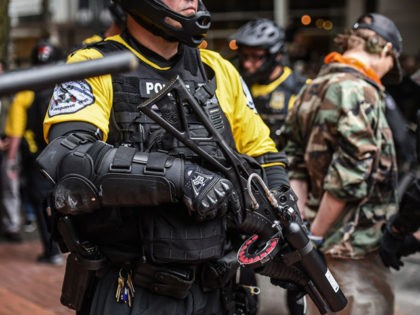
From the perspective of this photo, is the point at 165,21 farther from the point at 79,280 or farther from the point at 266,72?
the point at 266,72

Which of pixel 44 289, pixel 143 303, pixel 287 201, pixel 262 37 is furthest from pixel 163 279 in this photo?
pixel 44 289


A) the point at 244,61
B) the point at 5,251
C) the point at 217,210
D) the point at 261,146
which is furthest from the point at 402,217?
the point at 5,251

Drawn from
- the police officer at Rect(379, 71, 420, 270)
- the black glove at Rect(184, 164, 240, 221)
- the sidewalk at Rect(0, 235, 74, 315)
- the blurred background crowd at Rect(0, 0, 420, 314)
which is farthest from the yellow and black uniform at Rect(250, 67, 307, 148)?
the black glove at Rect(184, 164, 240, 221)

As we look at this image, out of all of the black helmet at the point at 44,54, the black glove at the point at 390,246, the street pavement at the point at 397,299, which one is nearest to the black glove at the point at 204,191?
the black glove at the point at 390,246

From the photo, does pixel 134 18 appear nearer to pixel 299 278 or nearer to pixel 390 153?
pixel 299 278

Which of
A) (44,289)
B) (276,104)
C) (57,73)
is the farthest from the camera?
(44,289)

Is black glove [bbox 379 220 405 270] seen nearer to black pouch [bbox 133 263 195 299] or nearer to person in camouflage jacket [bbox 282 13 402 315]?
person in camouflage jacket [bbox 282 13 402 315]

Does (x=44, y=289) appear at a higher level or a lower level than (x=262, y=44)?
lower

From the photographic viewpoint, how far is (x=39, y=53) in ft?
22.7

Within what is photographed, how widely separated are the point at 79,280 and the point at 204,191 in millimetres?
646

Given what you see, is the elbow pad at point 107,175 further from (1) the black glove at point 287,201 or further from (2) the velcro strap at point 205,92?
(1) the black glove at point 287,201

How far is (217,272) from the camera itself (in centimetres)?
254

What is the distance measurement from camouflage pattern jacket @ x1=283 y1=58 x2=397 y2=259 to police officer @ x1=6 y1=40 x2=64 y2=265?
11.9 ft

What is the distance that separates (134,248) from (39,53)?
4.85m
